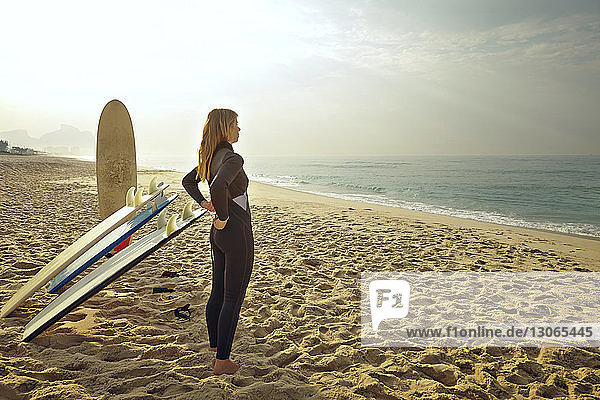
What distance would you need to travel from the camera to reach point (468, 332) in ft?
12.2

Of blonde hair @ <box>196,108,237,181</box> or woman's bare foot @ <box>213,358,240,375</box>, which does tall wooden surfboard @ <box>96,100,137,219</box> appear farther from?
woman's bare foot @ <box>213,358,240,375</box>

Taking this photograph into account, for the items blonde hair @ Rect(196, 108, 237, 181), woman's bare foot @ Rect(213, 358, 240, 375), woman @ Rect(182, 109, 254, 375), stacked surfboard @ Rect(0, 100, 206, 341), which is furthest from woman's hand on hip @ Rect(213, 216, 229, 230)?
woman's bare foot @ Rect(213, 358, 240, 375)

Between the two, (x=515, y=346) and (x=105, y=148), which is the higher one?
(x=105, y=148)

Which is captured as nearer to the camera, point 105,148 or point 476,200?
point 105,148

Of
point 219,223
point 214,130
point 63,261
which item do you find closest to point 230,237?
point 219,223

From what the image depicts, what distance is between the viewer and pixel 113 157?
5863mm

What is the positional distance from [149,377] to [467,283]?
417 centimetres

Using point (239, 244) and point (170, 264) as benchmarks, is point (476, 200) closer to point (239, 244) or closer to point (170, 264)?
point (170, 264)

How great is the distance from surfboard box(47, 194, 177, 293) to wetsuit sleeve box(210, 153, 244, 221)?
1535 mm

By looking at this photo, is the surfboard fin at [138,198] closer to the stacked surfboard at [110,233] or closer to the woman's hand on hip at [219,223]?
the stacked surfboard at [110,233]

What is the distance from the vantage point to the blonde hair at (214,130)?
8.61ft

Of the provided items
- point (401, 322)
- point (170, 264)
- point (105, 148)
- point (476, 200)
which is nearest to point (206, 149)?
point (401, 322)

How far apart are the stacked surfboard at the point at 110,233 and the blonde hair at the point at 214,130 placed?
994mm

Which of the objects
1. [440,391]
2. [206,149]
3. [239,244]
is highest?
[206,149]
